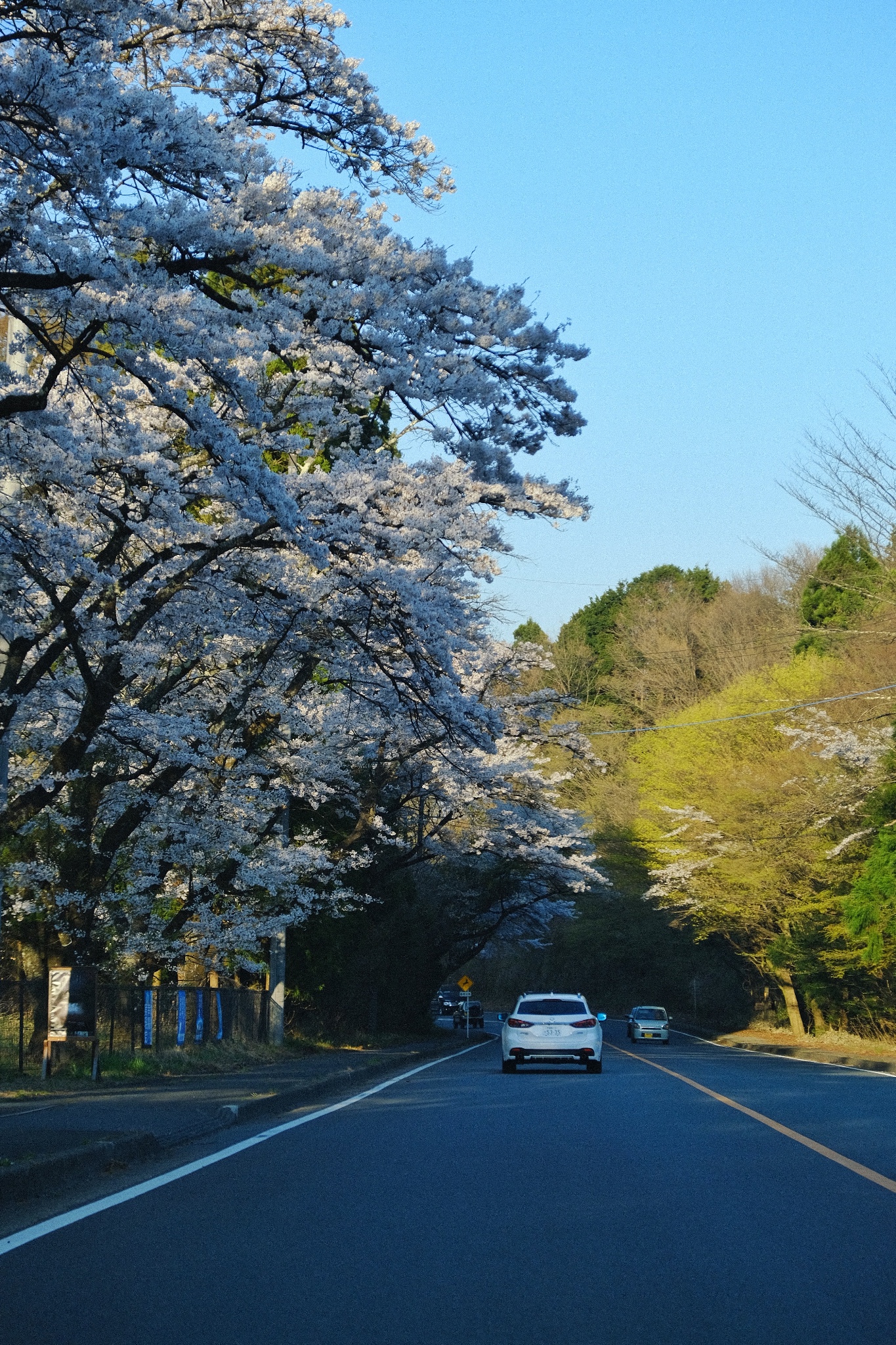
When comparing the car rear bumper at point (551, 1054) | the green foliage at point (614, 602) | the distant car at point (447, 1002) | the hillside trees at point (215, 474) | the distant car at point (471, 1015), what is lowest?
the car rear bumper at point (551, 1054)

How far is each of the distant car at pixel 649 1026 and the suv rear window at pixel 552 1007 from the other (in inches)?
955

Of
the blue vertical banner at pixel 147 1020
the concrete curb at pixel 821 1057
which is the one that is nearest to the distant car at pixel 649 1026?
the concrete curb at pixel 821 1057

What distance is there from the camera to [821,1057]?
115 feet

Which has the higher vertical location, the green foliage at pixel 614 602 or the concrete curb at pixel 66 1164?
the green foliage at pixel 614 602

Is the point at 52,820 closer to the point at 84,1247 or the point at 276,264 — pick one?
the point at 276,264

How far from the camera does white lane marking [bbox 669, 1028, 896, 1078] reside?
25.3m

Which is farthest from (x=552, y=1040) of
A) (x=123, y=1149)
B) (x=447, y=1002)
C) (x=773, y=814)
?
(x=447, y=1002)

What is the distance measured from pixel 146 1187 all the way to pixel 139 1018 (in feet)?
46.5

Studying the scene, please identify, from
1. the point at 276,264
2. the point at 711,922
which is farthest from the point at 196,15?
the point at 711,922

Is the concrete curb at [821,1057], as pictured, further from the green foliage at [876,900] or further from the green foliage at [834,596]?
the green foliage at [834,596]

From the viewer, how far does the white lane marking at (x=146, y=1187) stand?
785 centimetres

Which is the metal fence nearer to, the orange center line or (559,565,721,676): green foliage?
the orange center line

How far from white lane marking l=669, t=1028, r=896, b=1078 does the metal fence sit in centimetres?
1129

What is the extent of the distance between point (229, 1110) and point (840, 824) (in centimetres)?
3255
